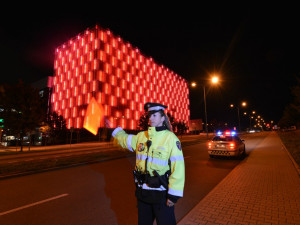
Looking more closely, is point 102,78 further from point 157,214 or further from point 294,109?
point 157,214

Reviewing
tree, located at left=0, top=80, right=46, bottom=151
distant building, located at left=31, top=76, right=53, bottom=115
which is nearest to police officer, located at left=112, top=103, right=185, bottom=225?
tree, located at left=0, top=80, right=46, bottom=151

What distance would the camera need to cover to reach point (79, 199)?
16.7 ft

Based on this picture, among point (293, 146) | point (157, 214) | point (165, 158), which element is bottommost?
point (293, 146)

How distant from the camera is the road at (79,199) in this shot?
13.1 ft

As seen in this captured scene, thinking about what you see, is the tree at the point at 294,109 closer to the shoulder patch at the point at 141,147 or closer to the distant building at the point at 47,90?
the shoulder patch at the point at 141,147

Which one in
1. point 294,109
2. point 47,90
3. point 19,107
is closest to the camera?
point 19,107

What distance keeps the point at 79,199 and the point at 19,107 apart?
22852 mm

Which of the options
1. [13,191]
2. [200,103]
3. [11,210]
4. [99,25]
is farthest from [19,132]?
[200,103]

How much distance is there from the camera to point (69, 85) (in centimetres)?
5234

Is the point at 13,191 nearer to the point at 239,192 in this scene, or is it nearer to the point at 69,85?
the point at 239,192

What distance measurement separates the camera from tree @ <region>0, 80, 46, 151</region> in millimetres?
22250

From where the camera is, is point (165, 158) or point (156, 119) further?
point (156, 119)

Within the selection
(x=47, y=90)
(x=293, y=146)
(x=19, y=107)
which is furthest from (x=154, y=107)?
(x=47, y=90)

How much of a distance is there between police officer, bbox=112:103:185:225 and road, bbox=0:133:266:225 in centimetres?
190
